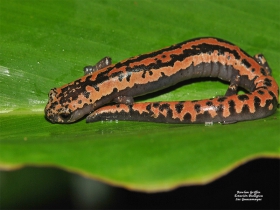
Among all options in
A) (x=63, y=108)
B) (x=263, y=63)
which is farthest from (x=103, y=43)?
(x=263, y=63)

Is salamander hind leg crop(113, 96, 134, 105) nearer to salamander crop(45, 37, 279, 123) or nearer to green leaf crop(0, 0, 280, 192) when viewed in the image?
salamander crop(45, 37, 279, 123)

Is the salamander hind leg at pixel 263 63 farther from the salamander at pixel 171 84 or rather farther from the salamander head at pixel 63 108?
the salamander head at pixel 63 108

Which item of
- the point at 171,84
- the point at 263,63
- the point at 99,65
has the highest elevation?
the point at 99,65

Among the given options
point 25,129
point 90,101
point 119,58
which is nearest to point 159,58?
point 119,58

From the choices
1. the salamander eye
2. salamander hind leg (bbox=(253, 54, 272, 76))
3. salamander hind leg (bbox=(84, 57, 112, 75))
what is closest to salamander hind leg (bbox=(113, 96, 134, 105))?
salamander hind leg (bbox=(84, 57, 112, 75))

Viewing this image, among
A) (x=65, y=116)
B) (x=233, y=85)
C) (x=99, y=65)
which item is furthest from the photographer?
(x=233, y=85)

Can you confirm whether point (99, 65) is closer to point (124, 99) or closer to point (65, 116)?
point (124, 99)

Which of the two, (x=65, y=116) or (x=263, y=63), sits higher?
(x=263, y=63)

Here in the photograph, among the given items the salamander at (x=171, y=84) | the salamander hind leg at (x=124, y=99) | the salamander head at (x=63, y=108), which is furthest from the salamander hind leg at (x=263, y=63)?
the salamander head at (x=63, y=108)
